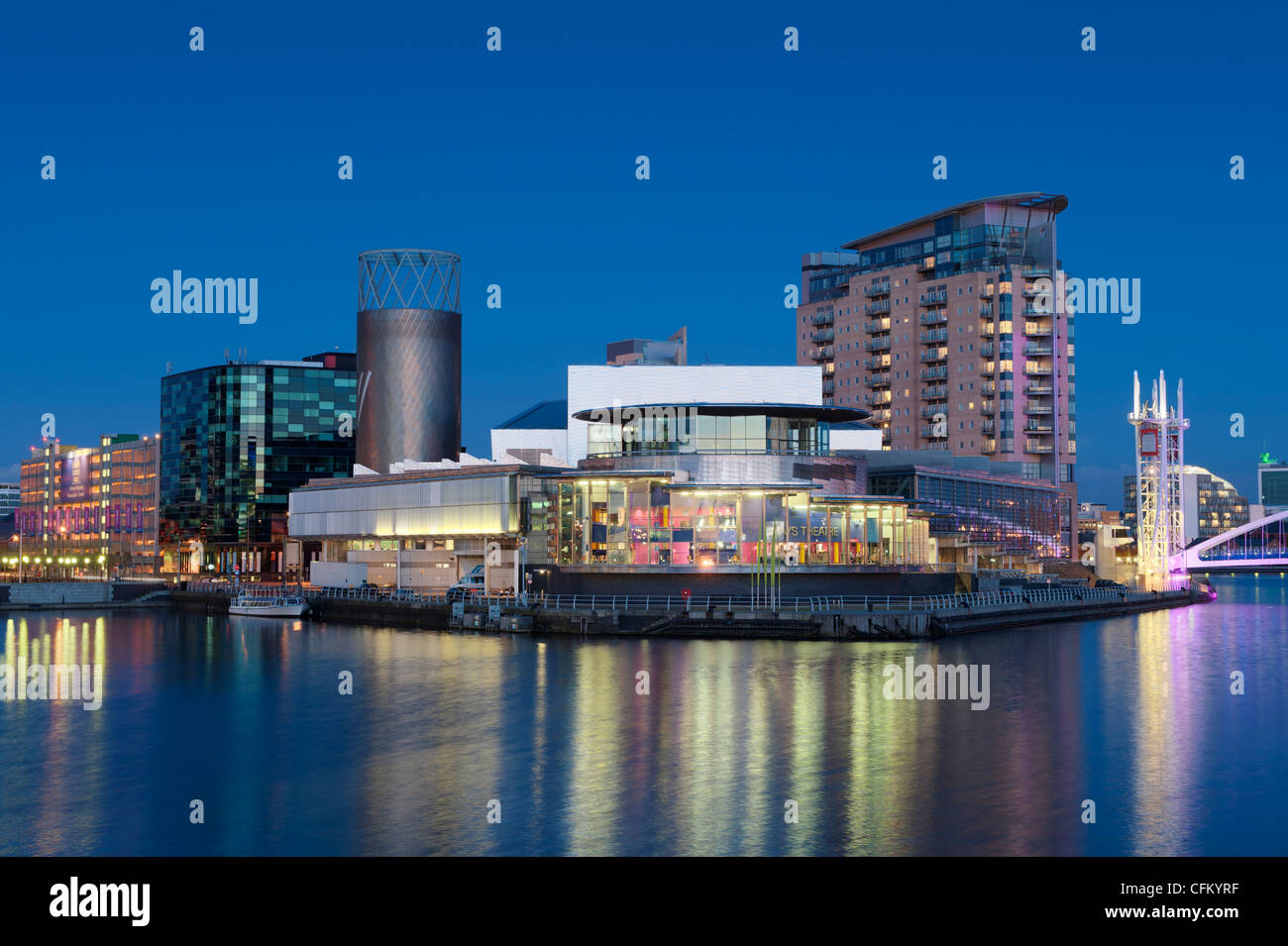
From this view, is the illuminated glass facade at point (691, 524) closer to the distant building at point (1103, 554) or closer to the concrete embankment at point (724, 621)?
the concrete embankment at point (724, 621)

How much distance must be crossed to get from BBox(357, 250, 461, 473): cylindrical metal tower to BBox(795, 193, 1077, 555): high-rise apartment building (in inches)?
2782

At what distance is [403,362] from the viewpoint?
160 metres

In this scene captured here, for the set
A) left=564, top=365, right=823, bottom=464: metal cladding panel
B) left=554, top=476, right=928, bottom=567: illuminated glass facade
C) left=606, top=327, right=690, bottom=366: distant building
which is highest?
left=606, top=327, right=690, bottom=366: distant building

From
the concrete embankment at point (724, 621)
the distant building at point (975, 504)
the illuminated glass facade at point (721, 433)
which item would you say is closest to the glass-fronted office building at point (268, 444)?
the distant building at point (975, 504)

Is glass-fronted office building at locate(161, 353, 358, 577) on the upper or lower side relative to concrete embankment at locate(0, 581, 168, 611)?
upper

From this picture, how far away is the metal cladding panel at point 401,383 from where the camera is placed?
159 metres

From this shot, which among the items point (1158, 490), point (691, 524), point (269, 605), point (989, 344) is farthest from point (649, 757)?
point (989, 344)

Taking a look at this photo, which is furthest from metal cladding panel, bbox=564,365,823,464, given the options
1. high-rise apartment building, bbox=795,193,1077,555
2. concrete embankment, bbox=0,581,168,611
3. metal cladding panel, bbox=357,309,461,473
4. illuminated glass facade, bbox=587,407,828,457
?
high-rise apartment building, bbox=795,193,1077,555

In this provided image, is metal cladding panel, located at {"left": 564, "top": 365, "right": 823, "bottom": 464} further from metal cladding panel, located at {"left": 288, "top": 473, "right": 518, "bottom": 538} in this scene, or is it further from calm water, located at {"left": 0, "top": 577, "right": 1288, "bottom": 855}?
calm water, located at {"left": 0, "top": 577, "right": 1288, "bottom": 855}

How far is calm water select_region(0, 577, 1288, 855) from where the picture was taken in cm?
3281
